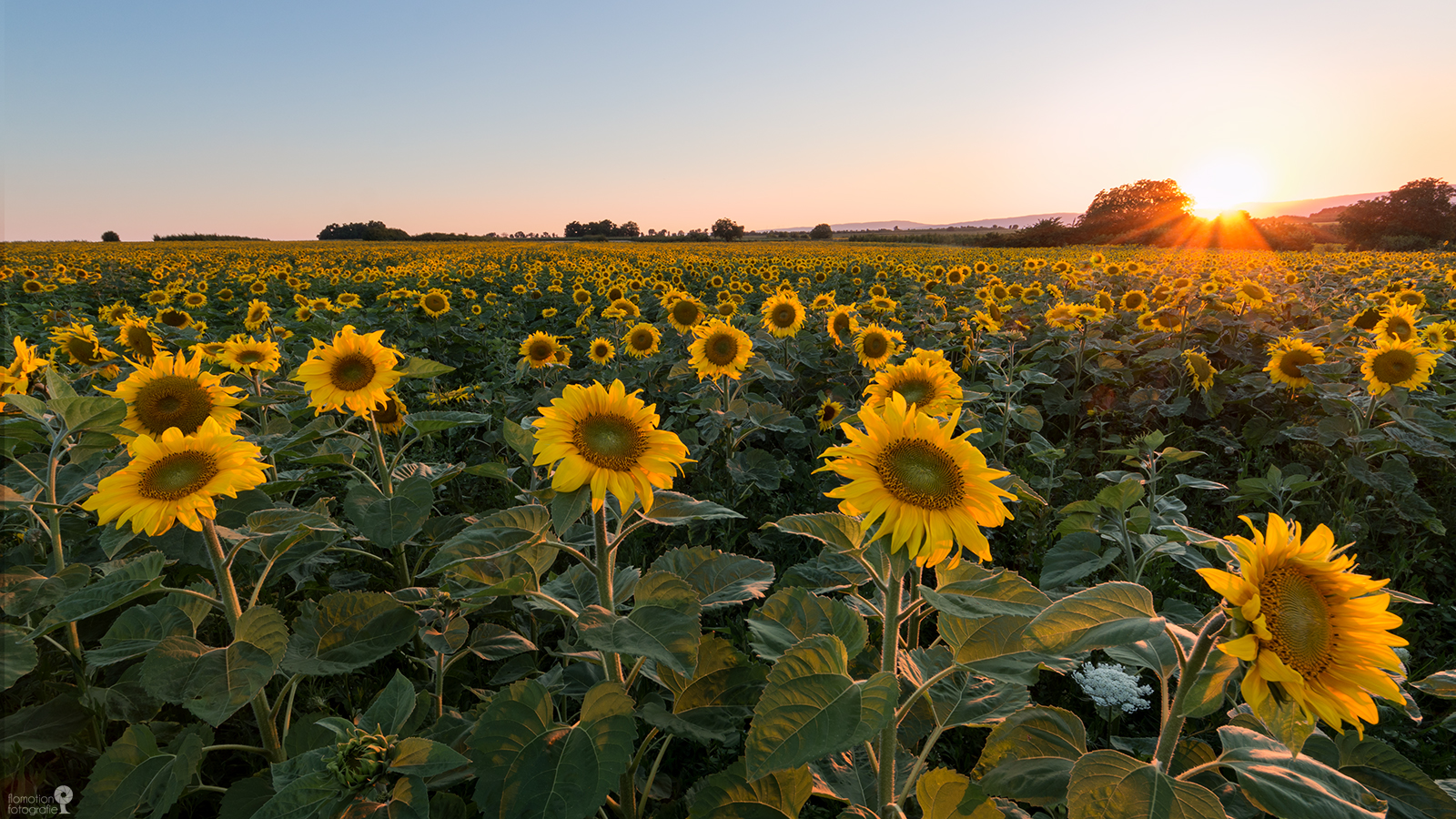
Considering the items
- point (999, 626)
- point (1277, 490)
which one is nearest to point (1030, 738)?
point (999, 626)

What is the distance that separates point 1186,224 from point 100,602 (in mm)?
59674

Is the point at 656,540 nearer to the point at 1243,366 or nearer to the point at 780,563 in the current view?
the point at 780,563

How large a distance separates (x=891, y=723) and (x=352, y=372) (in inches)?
93.2

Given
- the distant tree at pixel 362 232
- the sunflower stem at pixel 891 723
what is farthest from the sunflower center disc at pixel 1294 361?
the distant tree at pixel 362 232

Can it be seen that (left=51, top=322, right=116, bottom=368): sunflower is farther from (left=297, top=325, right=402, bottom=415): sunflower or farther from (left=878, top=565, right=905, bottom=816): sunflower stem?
(left=878, top=565, right=905, bottom=816): sunflower stem

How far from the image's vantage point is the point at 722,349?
14.5ft

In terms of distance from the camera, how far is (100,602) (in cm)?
153

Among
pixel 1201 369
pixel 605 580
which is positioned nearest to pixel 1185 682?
pixel 605 580

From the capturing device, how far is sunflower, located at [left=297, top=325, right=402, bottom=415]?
254 centimetres

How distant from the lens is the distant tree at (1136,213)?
4994cm

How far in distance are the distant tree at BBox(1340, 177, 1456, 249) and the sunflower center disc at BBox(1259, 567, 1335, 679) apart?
2049 inches

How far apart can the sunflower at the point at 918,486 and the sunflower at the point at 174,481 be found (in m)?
1.62

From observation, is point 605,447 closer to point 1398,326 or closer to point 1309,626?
point 1309,626

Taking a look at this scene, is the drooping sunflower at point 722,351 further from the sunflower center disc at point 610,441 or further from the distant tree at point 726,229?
the distant tree at point 726,229
